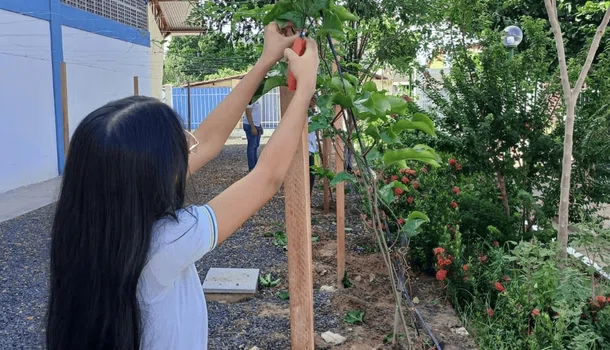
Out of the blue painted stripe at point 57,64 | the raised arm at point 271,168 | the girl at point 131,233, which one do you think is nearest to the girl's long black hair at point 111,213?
the girl at point 131,233

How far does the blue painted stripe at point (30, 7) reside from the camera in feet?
27.6

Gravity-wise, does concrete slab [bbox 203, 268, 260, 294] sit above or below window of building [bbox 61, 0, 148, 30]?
below

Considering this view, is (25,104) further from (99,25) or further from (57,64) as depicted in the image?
(99,25)

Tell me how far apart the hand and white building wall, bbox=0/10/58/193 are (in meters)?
7.90

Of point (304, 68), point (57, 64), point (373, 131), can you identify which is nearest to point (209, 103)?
point (57, 64)

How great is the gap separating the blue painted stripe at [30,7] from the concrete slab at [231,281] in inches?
247

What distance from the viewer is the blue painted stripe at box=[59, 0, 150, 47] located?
34.2 feet

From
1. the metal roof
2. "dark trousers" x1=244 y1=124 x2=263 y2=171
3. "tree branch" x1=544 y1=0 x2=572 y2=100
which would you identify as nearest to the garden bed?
"tree branch" x1=544 y1=0 x2=572 y2=100

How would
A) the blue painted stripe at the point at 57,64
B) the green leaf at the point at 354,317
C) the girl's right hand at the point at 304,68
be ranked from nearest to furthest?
the girl's right hand at the point at 304,68, the green leaf at the point at 354,317, the blue painted stripe at the point at 57,64

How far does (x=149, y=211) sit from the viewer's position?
1.23 meters

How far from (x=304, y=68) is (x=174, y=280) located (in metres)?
0.62

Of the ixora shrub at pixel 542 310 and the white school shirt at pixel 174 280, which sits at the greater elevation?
the white school shirt at pixel 174 280

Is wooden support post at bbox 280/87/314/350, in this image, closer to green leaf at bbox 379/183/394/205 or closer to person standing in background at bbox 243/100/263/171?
green leaf at bbox 379/183/394/205

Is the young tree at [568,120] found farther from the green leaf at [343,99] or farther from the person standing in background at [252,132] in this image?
the person standing in background at [252,132]
